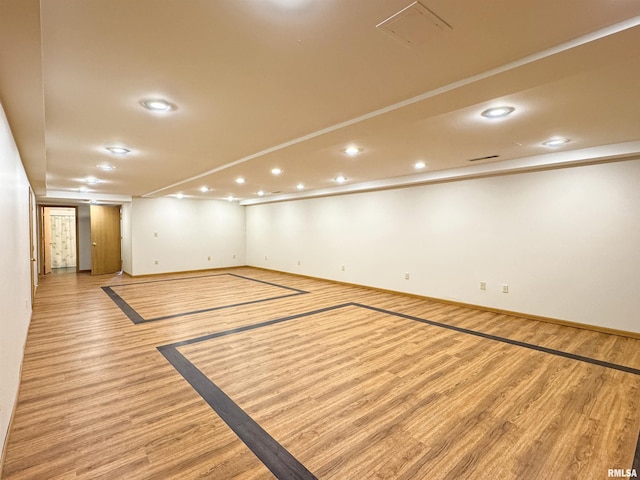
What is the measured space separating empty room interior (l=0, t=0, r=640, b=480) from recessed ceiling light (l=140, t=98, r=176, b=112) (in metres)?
0.03

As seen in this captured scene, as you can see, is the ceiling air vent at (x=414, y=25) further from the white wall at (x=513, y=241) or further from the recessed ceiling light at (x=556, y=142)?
the white wall at (x=513, y=241)

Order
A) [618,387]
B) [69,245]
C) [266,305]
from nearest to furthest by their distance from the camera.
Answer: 1. [618,387]
2. [266,305]
3. [69,245]

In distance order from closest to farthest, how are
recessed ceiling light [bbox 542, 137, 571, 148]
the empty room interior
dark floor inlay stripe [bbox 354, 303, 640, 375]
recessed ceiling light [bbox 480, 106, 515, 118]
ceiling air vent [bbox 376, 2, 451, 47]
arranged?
ceiling air vent [bbox 376, 2, 451, 47]
the empty room interior
recessed ceiling light [bbox 480, 106, 515, 118]
dark floor inlay stripe [bbox 354, 303, 640, 375]
recessed ceiling light [bbox 542, 137, 571, 148]

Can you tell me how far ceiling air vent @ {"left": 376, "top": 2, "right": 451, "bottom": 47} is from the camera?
1.41 metres

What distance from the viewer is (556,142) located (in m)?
3.69

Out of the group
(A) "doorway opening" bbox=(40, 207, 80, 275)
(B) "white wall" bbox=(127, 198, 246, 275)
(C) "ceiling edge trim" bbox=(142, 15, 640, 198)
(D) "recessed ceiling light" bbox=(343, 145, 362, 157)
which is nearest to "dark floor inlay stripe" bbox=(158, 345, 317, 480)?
(C) "ceiling edge trim" bbox=(142, 15, 640, 198)

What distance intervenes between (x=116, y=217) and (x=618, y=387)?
11.6m

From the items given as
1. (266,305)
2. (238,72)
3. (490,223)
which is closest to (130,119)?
(238,72)

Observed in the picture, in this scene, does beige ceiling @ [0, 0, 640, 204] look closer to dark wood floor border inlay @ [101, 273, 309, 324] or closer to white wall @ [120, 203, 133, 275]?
dark wood floor border inlay @ [101, 273, 309, 324]

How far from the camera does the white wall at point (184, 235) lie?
29.1 ft

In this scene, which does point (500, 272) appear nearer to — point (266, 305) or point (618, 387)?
point (618, 387)

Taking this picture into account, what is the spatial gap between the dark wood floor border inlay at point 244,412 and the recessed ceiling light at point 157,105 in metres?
2.40

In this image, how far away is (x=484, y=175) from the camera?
5176 mm

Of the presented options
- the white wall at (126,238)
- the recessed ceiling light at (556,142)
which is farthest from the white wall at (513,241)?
the white wall at (126,238)
